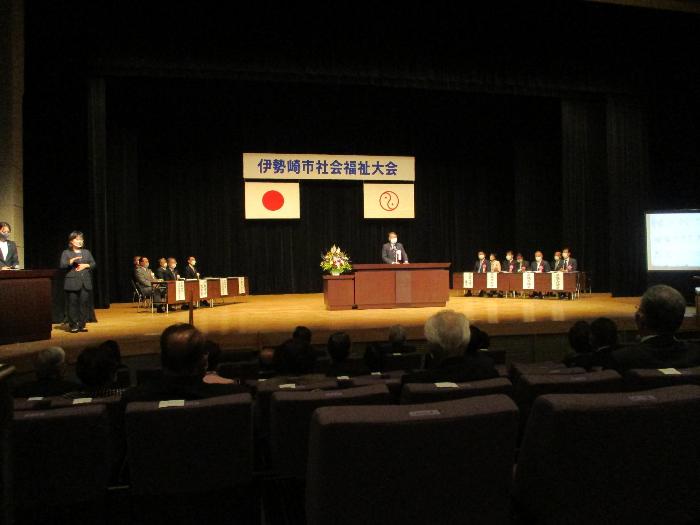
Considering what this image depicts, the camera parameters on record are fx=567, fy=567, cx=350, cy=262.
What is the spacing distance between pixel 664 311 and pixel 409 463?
1.78 m

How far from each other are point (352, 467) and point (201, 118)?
1287cm

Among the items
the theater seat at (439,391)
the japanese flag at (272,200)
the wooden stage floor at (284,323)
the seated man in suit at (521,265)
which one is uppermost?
the japanese flag at (272,200)

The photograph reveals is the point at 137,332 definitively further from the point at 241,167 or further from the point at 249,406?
the point at 241,167

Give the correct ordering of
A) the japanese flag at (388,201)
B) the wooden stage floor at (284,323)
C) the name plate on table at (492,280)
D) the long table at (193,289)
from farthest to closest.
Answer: the japanese flag at (388,201)
the name plate on table at (492,280)
the long table at (193,289)
the wooden stage floor at (284,323)

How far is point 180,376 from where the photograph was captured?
6.59 ft

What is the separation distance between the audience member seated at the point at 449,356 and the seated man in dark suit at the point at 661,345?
1.87ft

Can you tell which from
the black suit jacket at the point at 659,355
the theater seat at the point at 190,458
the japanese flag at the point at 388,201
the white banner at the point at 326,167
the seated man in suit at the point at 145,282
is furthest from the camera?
the japanese flag at the point at 388,201

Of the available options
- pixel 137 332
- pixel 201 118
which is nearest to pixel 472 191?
pixel 201 118

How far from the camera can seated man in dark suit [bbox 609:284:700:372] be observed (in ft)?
7.68

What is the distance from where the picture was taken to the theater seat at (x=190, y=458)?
155cm

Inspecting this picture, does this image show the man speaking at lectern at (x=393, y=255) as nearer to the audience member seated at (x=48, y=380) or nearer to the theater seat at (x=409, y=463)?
the audience member seated at (x=48, y=380)

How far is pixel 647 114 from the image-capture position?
1150 centimetres

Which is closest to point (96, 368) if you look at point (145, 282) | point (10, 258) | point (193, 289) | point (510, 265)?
point (10, 258)

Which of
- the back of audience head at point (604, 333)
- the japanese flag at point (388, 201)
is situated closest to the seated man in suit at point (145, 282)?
the japanese flag at point (388, 201)
